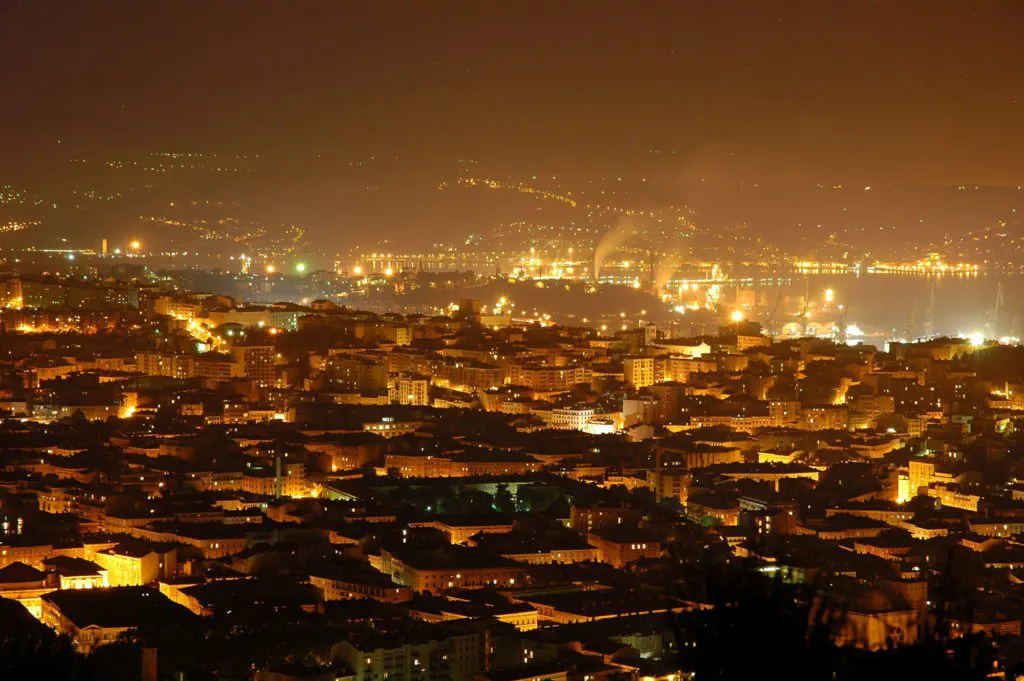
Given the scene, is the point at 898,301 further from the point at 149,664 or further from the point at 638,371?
the point at 149,664

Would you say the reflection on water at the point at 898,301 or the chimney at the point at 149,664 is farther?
the reflection on water at the point at 898,301

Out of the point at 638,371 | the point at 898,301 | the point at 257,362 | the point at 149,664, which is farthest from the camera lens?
the point at 898,301

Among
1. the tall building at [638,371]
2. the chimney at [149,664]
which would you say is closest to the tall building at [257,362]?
the tall building at [638,371]

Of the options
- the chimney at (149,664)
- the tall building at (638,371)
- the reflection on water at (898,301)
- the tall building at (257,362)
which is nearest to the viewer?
the chimney at (149,664)

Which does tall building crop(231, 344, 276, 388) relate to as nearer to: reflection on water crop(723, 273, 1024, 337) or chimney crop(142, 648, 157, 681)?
chimney crop(142, 648, 157, 681)

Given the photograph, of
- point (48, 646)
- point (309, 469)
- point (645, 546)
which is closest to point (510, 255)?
point (309, 469)

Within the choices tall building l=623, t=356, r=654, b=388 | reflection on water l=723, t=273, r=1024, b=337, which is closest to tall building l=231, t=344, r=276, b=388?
tall building l=623, t=356, r=654, b=388

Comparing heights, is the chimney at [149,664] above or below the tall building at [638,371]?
below

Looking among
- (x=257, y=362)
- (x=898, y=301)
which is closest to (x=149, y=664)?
(x=257, y=362)

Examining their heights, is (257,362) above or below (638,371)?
above

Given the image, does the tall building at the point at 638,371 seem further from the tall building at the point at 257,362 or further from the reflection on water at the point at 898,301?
the reflection on water at the point at 898,301

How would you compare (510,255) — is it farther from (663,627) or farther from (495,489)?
(663,627)
